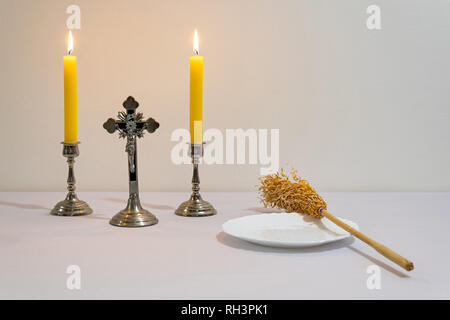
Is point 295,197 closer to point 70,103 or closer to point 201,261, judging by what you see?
point 201,261

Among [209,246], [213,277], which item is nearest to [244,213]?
[209,246]

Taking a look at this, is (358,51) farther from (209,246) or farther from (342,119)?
(209,246)

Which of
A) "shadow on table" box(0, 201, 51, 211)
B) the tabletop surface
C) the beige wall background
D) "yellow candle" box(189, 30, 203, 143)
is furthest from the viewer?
the beige wall background

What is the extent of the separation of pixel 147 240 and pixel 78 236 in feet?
0.36

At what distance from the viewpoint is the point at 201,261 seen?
61 cm

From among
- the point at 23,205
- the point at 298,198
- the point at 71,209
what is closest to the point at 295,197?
the point at 298,198

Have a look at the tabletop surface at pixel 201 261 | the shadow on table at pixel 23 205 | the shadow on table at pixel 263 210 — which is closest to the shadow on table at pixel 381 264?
the tabletop surface at pixel 201 261

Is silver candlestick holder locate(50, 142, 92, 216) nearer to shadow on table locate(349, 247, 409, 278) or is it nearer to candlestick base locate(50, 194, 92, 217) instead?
candlestick base locate(50, 194, 92, 217)

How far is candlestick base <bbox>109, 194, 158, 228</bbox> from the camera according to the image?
804 millimetres

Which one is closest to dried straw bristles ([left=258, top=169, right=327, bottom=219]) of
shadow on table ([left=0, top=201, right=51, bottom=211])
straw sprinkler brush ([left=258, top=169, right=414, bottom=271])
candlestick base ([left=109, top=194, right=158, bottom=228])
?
straw sprinkler brush ([left=258, top=169, right=414, bottom=271])

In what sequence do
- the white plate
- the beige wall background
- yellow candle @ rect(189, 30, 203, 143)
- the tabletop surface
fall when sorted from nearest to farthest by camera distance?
the tabletop surface
the white plate
yellow candle @ rect(189, 30, 203, 143)
the beige wall background

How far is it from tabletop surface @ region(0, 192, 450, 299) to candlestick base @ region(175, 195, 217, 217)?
2cm

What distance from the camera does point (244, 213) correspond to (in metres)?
0.93

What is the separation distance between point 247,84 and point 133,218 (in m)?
0.50
